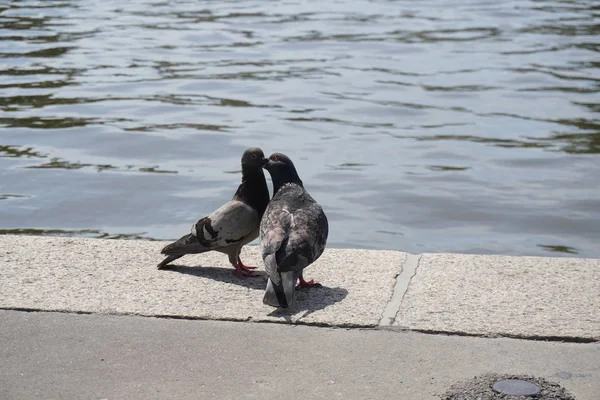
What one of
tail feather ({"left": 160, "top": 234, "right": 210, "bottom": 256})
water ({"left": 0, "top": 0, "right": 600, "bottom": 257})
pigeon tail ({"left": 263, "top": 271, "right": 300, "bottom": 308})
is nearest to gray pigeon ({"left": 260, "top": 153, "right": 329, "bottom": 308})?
pigeon tail ({"left": 263, "top": 271, "right": 300, "bottom": 308})

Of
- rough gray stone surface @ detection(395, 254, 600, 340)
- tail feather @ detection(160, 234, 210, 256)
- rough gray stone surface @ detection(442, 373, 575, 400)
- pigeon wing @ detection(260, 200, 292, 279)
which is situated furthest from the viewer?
tail feather @ detection(160, 234, 210, 256)

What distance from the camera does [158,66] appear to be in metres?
17.1

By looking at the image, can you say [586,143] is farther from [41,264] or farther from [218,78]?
[41,264]

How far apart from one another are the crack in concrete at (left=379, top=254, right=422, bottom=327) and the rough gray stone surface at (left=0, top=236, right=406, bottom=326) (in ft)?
0.11

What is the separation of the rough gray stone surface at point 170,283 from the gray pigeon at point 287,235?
117 mm

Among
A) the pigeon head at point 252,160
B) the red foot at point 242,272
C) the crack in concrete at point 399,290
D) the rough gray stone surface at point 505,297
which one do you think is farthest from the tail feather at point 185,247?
the rough gray stone surface at point 505,297

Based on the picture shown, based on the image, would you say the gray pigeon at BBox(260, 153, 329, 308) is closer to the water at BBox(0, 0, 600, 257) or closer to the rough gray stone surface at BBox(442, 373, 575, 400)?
the rough gray stone surface at BBox(442, 373, 575, 400)

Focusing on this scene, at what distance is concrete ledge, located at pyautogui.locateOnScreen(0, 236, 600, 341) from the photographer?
15.0 ft

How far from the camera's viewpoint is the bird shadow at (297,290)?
4.76m

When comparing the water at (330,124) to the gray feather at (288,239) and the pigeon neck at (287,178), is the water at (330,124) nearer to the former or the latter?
the pigeon neck at (287,178)

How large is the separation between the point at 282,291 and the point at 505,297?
3.71 ft

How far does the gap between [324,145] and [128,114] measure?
3.26 m

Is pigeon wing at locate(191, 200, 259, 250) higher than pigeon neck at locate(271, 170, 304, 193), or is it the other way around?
pigeon neck at locate(271, 170, 304, 193)

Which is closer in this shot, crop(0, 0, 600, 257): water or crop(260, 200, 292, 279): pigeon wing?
crop(260, 200, 292, 279): pigeon wing
